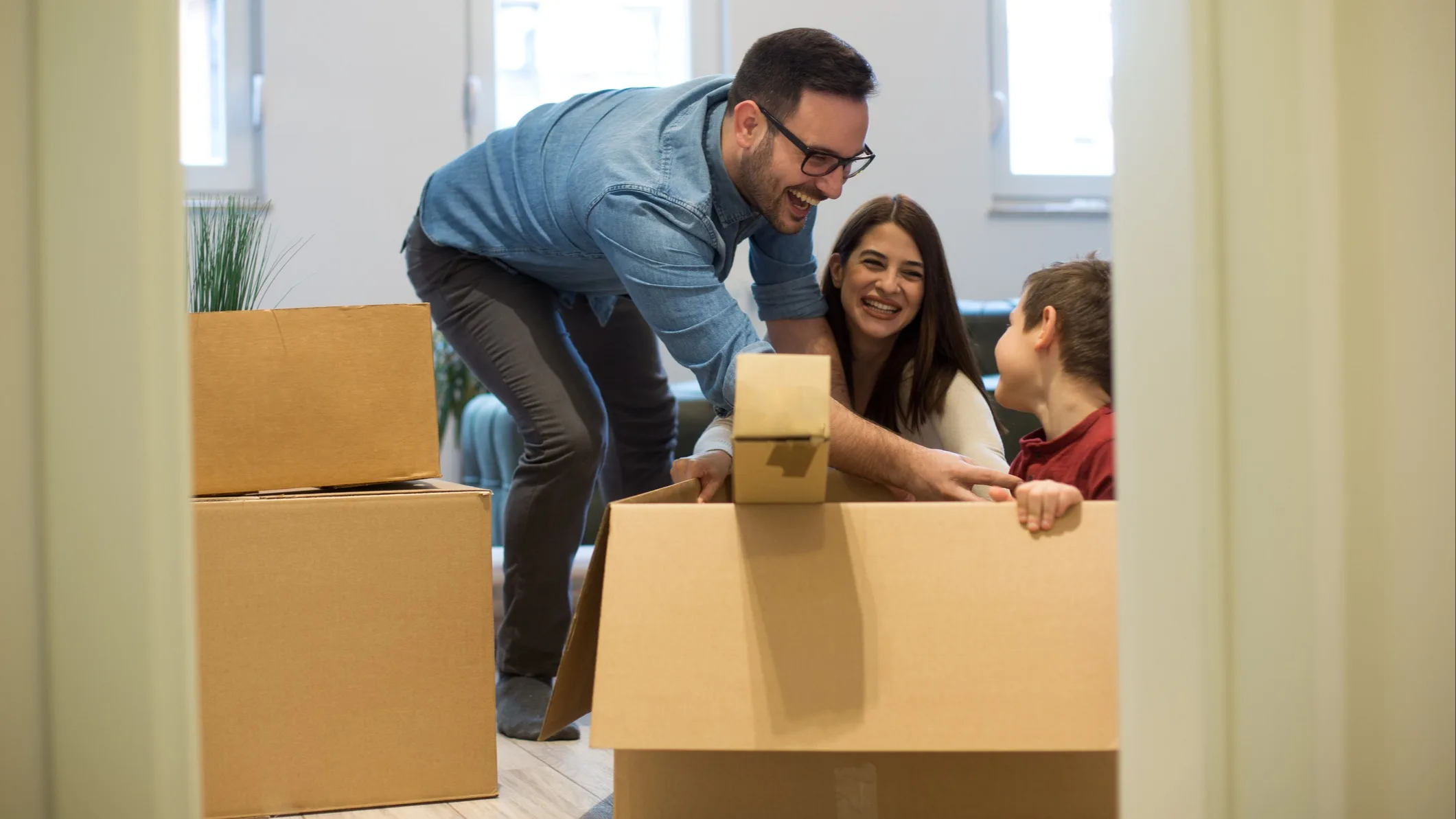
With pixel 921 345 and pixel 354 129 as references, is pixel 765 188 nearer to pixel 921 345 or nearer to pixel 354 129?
pixel 921 345

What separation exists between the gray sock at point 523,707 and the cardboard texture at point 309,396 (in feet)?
1.39

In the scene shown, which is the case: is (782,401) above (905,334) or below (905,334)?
below

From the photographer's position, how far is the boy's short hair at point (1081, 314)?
1.48 m

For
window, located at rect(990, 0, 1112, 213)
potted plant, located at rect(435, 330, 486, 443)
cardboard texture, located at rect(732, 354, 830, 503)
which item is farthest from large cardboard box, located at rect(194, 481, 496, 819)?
window, located at rect(990, 0, 1112, 213)

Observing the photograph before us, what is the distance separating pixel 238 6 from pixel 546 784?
299 centimetres

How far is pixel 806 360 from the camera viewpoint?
82cm

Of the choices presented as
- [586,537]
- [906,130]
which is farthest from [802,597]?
[906,130]

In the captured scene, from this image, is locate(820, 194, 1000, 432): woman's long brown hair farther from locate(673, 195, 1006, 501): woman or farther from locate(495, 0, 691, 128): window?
locate(495, 0, 691, 128): window

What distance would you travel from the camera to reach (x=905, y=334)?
1.79 metres

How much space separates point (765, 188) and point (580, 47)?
244 cm

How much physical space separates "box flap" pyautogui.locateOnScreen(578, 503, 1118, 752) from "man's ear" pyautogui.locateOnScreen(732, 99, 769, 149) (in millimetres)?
684

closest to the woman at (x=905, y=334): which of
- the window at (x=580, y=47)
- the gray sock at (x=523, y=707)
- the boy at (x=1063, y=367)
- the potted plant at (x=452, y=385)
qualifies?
the boy at (x=1063, y=367)

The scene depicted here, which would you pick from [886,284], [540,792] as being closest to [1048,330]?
[886,284]

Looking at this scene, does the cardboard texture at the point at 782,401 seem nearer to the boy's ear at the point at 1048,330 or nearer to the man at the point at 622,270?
the man at the point at 622,270
